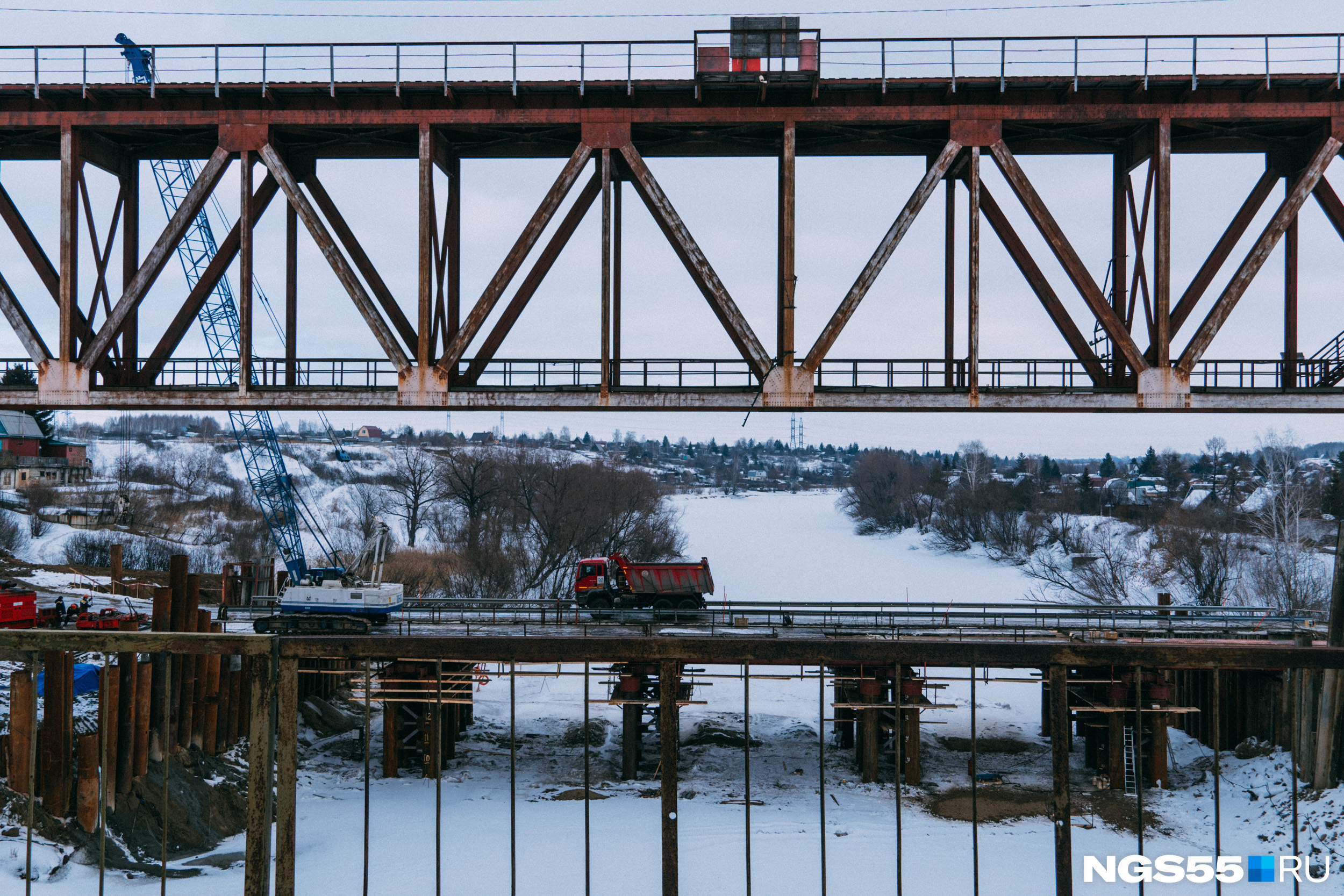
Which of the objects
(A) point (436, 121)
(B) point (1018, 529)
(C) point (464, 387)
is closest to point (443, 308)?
(C) point (464, 387)

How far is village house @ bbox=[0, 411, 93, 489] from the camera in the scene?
9900 centimetres

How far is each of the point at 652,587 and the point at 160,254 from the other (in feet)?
78.9

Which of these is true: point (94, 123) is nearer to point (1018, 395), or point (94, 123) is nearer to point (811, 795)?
point (1018, 395)

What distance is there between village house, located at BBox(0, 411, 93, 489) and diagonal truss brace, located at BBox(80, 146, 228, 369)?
92.1 metres

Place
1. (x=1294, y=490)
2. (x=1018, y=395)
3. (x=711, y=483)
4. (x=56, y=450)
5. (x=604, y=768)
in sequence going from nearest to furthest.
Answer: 1. (x=1018, y=395)
2. (x=604, y=768)
3. (x=1294, y=490)
4. (x=56, y=450)
5. (x=711, y=483)

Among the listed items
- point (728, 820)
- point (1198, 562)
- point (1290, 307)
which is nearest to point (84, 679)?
point (728, 820)

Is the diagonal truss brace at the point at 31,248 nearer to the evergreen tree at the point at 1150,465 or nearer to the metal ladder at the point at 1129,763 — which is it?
the metal ladder at the point at 1129,763

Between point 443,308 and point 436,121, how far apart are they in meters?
4.10

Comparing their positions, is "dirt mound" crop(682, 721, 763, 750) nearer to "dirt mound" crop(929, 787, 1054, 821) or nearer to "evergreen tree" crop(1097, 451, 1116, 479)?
"dirt mound" crop(929, 787, 1054, 821)

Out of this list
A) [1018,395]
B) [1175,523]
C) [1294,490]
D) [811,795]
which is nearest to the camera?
[1018,395]

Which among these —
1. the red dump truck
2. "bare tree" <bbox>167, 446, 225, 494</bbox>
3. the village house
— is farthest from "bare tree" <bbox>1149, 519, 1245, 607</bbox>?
the village house

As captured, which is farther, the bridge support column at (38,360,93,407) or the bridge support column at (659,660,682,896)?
the bridge support column at (38,360,93,407)

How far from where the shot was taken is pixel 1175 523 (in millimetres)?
81875

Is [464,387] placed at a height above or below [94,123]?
below
